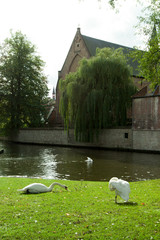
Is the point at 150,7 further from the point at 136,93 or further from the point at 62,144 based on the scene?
the point at 62,144

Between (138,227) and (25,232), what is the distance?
1.68 metres

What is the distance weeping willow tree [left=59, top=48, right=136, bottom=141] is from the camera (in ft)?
87.6

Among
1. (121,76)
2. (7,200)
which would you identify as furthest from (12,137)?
(7,200)

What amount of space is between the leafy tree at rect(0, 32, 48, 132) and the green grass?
33.7m

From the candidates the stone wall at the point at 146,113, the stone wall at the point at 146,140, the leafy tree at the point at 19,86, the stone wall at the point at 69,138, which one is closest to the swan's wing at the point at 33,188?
the stone wall at the point at 146,140

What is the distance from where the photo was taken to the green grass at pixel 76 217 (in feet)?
12.8

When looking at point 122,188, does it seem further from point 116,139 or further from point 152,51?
point 116,139

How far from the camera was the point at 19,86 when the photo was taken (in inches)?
1565

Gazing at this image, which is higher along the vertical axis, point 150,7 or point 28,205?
point 150,7

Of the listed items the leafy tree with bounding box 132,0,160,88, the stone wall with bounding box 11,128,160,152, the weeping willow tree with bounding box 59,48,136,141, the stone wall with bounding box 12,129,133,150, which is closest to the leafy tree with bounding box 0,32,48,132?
the stone wall with bounding box 12,129,133,150

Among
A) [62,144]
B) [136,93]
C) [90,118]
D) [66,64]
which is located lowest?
[62,144]

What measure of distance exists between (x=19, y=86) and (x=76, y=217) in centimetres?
3676

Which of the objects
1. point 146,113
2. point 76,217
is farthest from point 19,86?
point 76,217

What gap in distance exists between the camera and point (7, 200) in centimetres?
568
